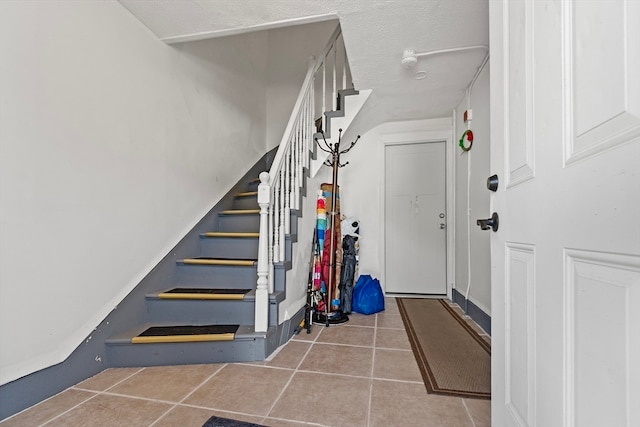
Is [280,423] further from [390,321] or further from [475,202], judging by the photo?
[475,202]

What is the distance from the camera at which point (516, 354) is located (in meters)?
0.80

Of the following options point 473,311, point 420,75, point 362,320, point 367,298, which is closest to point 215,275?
point 362,320

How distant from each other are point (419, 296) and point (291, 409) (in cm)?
249

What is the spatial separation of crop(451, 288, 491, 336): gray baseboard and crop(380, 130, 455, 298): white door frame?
0.61ft

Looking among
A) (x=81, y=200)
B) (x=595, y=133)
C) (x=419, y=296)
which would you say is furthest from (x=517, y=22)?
(x=419, y=296)

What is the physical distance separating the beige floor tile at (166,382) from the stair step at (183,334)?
15cm

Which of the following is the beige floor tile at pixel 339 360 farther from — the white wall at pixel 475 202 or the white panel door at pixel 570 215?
the white wall at pixel 475 202

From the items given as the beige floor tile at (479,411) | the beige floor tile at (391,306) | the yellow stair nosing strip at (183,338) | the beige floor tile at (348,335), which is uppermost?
the yellow stair nosing strip at (183,338)

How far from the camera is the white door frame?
328 cm

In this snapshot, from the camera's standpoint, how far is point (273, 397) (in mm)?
1354

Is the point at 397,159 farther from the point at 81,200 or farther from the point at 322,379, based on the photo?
the point at 81,200

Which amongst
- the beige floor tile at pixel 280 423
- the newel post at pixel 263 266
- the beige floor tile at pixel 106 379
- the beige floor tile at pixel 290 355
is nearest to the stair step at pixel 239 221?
the newel post at pixel 263 266

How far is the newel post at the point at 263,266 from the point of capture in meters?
1.75

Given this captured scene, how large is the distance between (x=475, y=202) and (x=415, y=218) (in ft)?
3.12
